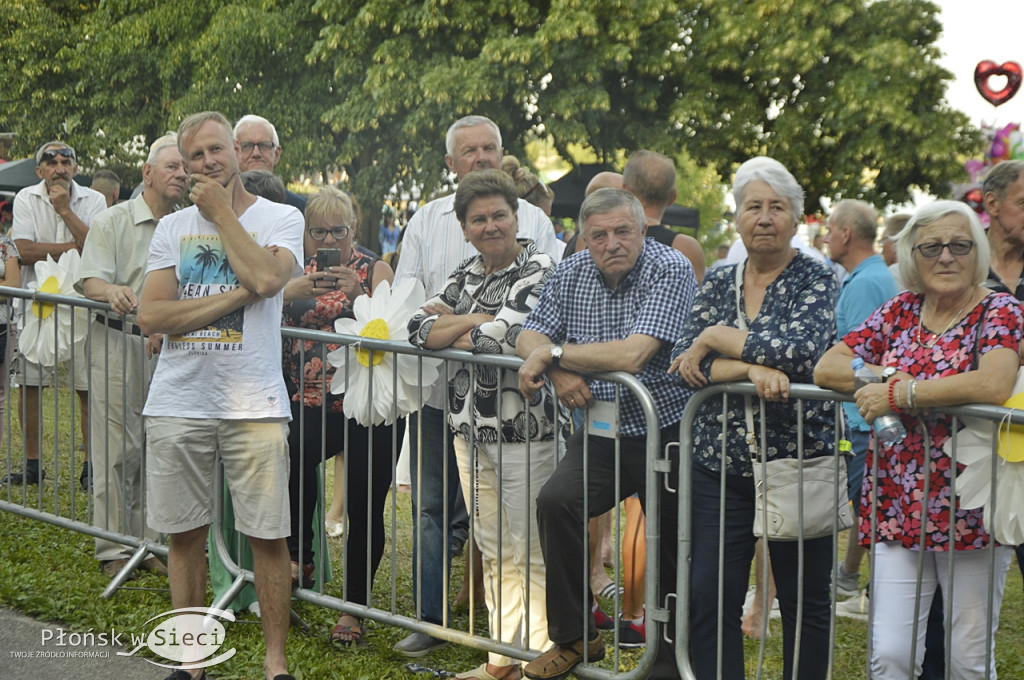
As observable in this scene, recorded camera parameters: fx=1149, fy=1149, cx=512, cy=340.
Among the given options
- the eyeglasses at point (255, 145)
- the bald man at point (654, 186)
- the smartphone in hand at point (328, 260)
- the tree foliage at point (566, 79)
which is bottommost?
the smartphone in hand at point (328, 260)

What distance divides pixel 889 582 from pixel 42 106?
30577 mm

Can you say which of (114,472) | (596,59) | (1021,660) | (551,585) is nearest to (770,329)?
(551,585)

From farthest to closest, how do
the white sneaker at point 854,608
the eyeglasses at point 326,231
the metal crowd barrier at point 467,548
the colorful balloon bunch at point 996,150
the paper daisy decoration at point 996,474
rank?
the colorful balloon bunch at point 996,150, the white sneaker at point 854,608, the eyeglasses at point 326,231, the metal crowd barrier at point 467,548, the paper daisy decoration at point 996,474

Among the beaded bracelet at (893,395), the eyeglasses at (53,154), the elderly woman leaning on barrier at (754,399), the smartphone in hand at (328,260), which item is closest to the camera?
the beaded bracelet at (893,395)

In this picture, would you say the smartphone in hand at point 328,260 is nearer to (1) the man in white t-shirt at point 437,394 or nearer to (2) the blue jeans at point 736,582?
(1) the man in white t-shirt at point 437,394

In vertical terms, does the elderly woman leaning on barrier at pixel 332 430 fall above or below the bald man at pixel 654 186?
below

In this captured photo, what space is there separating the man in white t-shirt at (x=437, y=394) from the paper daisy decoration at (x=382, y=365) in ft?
0.44

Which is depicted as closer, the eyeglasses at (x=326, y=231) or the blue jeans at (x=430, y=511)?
the blue jeans at (x=430, y=511)

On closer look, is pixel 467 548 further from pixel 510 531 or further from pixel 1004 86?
pixel 1004 86

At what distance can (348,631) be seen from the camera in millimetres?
5062

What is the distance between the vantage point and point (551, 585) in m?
4.20

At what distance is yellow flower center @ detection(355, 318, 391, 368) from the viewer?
477 centimetres

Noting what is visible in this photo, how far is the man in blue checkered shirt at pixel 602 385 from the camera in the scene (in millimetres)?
4129

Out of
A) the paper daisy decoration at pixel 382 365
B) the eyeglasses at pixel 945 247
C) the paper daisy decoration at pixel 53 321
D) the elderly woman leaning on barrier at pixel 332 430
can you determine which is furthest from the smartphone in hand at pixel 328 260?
the eyeglasses at pixel 945 247
